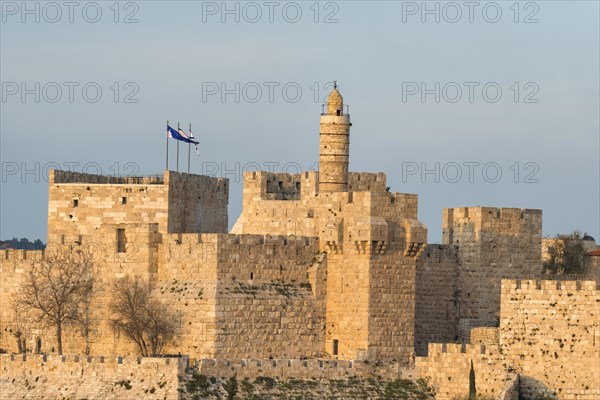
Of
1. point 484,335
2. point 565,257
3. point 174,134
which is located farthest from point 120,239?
point 565,257

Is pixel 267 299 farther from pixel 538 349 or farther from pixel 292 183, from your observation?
pixel 538 349

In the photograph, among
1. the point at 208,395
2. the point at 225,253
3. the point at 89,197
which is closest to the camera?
the point at 208,395

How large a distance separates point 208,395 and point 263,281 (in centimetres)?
646

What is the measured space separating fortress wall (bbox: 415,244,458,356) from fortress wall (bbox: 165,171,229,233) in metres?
8.23

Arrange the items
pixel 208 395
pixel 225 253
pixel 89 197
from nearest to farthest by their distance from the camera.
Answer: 1. pixel 208 395
2. pixel 225 253
3. pixel 89 197

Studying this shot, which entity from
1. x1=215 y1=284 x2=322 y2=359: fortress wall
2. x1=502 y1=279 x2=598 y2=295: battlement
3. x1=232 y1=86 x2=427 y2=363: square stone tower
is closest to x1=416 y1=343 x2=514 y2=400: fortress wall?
x1=232 y1=86 x2=427 y2=363: square stone tower

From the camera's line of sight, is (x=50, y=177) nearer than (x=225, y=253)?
No

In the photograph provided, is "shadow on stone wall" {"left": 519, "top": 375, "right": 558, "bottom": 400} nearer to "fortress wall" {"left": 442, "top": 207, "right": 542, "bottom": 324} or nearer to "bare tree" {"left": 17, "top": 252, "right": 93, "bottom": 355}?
"fortress wall" {"left": 442, "top": 207, "right": 542, "bottom": 324}

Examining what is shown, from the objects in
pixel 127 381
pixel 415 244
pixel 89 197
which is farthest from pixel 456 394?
pixel 89 197

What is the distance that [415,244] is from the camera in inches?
3031

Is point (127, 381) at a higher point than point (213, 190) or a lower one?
lower

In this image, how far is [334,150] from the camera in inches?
3169

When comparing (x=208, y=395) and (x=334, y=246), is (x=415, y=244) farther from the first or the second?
(x=208, y=395)

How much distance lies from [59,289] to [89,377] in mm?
6504
